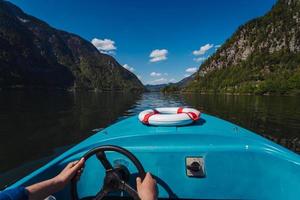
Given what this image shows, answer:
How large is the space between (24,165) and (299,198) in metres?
8.62

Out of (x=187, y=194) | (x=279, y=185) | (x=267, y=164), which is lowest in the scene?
Result: (x=187, y=194)

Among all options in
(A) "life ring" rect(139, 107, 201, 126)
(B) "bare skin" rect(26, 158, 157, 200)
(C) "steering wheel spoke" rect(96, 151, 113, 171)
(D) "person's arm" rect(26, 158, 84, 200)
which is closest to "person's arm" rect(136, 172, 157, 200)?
(B) "bare skin" rect(26, 158, 157, 200)

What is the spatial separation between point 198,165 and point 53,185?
1963mm

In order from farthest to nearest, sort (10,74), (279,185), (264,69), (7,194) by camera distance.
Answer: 1. (10,74)
2. (264,69)
3. (279,185)
4. (7,194)

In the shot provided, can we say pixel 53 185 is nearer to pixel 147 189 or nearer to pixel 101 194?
pixel 101 194

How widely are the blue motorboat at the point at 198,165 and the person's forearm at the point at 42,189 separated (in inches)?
26.1

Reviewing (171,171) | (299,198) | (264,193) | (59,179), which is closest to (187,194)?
(171,171)

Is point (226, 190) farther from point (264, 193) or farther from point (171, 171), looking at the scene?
point (171, 171)

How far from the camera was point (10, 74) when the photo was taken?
629 feet

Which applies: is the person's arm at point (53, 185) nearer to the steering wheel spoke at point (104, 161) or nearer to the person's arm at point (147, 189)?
the steering wheel spoke at point (104, 161)

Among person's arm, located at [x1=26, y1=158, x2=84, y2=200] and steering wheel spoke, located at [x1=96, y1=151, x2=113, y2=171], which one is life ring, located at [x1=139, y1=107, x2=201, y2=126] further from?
person's arm, located at [x1=26, y1=158, x2=84, y2=200]

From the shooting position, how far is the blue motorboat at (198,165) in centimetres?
341

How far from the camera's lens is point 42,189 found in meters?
2.58

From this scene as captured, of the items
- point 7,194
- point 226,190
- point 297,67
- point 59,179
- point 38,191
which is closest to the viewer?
point 7,194
